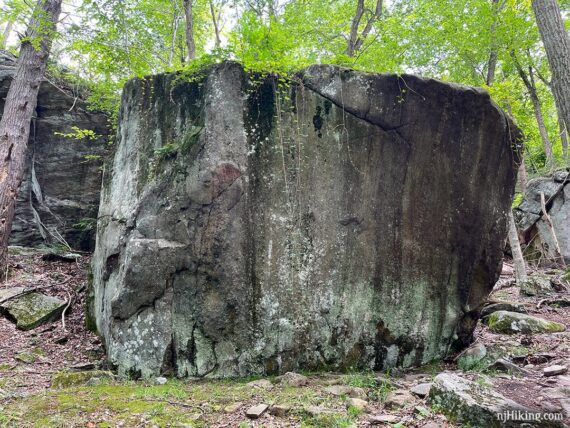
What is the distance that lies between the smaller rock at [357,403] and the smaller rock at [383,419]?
0.25m

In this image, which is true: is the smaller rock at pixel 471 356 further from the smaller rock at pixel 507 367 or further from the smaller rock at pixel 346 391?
the smaller rock at pixel 346 391

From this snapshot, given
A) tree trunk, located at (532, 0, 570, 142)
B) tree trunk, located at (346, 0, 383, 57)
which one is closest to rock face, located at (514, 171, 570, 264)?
tree trunk, located at (346, 0, 383, 57)

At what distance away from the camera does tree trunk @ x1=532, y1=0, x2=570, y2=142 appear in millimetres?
4906

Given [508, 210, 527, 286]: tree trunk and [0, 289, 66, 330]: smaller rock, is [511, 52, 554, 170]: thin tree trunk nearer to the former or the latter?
[508, 210, 527, 286]: tree trunk

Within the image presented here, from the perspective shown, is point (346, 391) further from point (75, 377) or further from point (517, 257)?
point (517, 257)

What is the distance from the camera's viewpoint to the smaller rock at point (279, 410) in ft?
13.6

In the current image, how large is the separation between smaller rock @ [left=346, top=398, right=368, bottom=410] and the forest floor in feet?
0.07

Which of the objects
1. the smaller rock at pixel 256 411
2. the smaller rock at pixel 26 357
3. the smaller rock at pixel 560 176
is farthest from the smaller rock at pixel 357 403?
the smaller rock at pixel 560 176

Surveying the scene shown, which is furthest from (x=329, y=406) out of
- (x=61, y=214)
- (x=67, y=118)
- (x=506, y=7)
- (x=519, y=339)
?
(x=506, y=7)

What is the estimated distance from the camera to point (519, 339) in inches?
267

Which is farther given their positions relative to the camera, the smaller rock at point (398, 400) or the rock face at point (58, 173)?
the rock face at point (58, 173)

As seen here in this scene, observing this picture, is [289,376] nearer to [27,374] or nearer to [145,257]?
[145,257]

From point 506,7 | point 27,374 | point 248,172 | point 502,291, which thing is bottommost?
point 27,374

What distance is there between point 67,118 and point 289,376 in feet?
33.2
